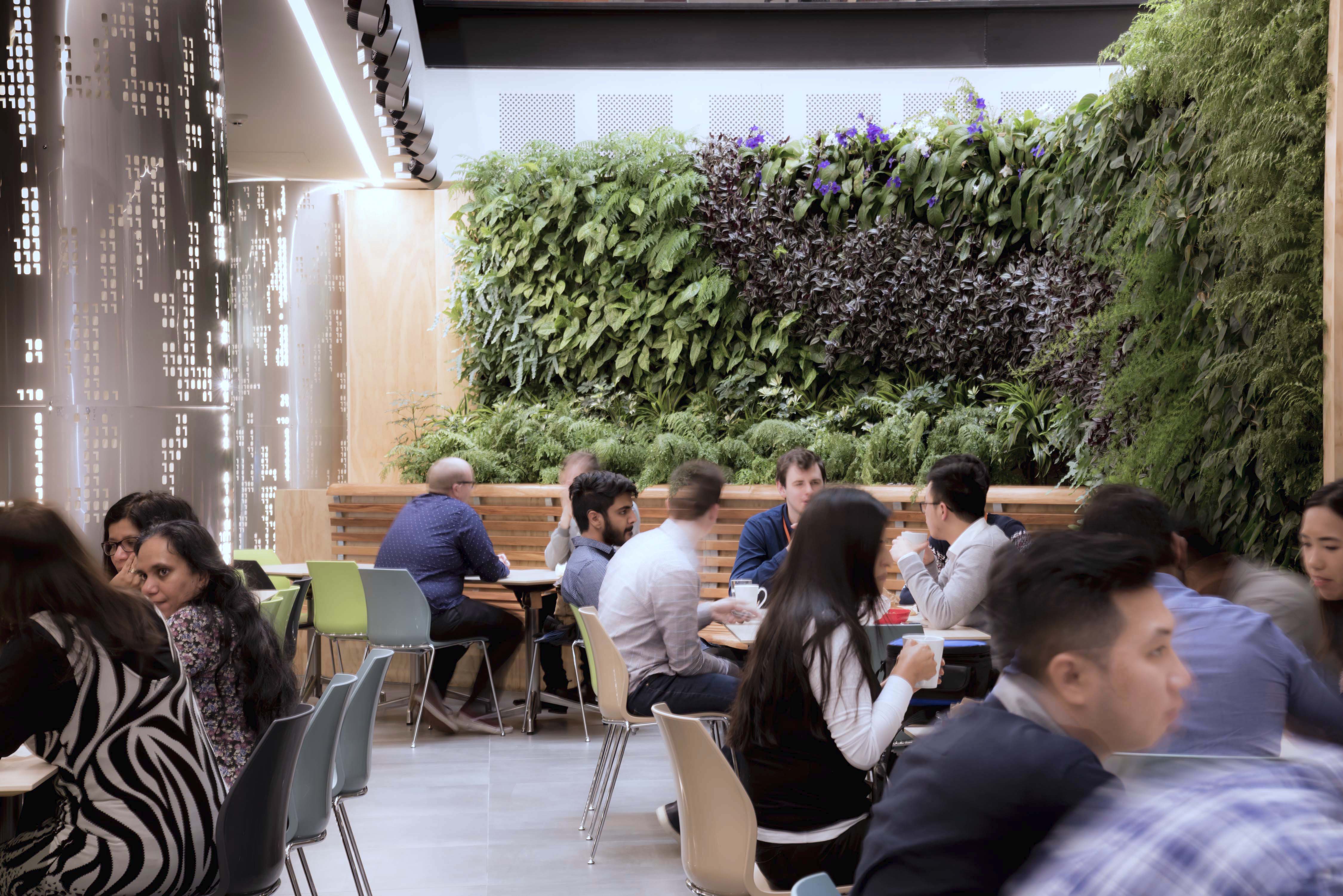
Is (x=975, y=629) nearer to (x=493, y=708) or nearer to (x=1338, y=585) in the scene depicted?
(x=1338, y=585)

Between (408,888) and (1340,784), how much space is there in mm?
3545

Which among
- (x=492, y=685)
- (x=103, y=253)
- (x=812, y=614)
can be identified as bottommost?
(x=492, y=685)

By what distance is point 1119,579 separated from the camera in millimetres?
1441

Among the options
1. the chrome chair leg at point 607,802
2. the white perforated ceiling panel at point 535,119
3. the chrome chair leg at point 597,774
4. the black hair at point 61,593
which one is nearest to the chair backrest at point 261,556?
the chrome chair leg at point 597,774

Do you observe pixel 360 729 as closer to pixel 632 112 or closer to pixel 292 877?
pixel 292 877

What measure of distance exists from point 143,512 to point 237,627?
1.42m

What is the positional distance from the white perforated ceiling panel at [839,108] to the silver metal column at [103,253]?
22.0ft

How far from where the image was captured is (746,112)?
34.6ft

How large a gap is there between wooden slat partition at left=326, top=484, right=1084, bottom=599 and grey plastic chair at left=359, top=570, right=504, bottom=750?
4.64ft

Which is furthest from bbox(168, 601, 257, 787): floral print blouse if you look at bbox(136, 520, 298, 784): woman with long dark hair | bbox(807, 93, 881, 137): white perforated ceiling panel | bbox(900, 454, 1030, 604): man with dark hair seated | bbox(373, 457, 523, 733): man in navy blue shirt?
bbox(807, 93, 881, 137): white perforated ceiling panel

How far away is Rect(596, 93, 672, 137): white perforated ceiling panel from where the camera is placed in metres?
10.6

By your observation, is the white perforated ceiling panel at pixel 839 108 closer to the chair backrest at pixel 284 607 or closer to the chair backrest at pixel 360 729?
the chair backrest at pixel 284 607

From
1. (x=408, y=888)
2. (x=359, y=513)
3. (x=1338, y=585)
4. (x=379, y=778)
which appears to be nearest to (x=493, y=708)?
(x=379, y=778)

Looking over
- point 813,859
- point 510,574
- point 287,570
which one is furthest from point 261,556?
point 813,859
